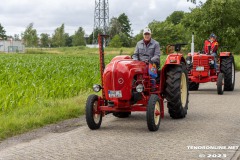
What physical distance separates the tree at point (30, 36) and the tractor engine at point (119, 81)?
90.3m

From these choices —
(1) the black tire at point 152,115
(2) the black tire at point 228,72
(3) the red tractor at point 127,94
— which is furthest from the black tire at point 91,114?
(2) the black tire at point 228,72

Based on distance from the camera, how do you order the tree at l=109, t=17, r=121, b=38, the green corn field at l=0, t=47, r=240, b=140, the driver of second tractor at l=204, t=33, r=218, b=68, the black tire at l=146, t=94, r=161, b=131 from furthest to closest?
1. the tree at l=109, t=17, r=121, b=38
2. the driver of second tractor at l=204, t=33, r=218, b=68
3. the green corn field at l=0, t=47, r=240, b=140
4. the black tire at l=146, t=94, r=161, b=131

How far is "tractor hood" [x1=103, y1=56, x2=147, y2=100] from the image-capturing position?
856 cm

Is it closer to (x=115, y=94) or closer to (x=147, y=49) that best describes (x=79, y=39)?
(x=147, y=49)

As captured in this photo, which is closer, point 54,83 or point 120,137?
point 120,137

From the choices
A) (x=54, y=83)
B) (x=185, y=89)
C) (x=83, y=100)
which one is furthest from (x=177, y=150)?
(x=54, y=83)

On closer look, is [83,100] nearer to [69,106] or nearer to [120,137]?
[69,106]

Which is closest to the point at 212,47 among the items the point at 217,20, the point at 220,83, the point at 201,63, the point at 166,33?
the point at 201,63

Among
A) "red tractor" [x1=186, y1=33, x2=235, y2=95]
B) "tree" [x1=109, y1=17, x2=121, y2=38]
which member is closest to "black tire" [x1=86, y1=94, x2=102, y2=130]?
"red tractor" [x1=186, y1=33, x2=235, y2=95]

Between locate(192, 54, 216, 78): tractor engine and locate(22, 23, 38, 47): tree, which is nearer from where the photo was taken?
locate(192, 54, 216, 78): tractor engine

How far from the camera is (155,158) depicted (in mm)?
6473

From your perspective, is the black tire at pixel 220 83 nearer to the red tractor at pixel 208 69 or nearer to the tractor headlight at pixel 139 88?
the red tractor at pixel 208 69

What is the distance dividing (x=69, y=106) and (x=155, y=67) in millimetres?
2376

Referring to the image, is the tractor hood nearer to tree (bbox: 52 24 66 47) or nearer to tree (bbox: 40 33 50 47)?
tree (bbox: 52 24 66 47)
